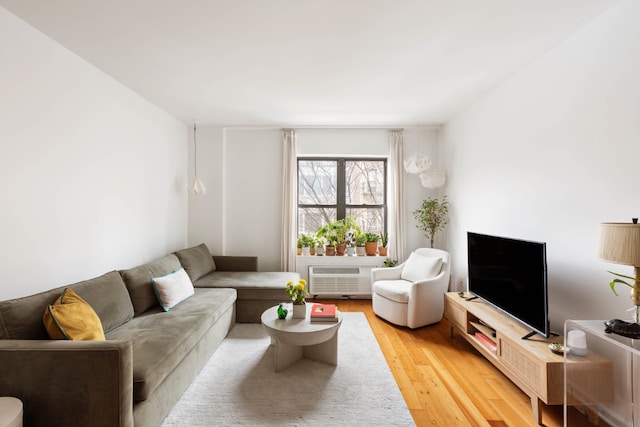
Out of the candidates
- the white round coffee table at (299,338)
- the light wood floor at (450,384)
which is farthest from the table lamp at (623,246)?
the white round coffee table at (299,338)

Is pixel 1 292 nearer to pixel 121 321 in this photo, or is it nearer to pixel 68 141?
pixel 121 321

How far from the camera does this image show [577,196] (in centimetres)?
216

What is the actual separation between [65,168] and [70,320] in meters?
1.29

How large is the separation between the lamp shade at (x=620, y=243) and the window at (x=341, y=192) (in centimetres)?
338

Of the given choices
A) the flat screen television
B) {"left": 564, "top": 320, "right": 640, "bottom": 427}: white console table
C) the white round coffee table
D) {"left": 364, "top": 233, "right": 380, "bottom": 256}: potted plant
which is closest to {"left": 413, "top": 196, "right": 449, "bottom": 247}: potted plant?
{"left": 364, "top": 233, "right": 380, "bottom": 256}: potted plant

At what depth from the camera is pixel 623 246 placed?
1.48 metres

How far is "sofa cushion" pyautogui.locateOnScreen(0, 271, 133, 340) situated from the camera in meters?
1.69

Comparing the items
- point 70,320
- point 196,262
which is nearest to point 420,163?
point 196,262

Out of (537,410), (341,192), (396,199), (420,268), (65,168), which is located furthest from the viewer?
(341,192)

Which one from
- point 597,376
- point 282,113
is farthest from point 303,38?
point 597,376

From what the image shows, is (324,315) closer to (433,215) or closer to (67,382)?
(67,382)

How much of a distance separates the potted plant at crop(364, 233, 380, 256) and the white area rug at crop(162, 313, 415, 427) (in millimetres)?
1829

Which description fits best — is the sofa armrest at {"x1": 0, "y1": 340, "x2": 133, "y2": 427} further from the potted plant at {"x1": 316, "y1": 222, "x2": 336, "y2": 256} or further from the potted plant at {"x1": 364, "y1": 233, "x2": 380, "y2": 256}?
the potted plant at {"x1": 364, "y1": 233, "x2": 380, "y2": 256}

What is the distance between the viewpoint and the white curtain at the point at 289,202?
4.58m
